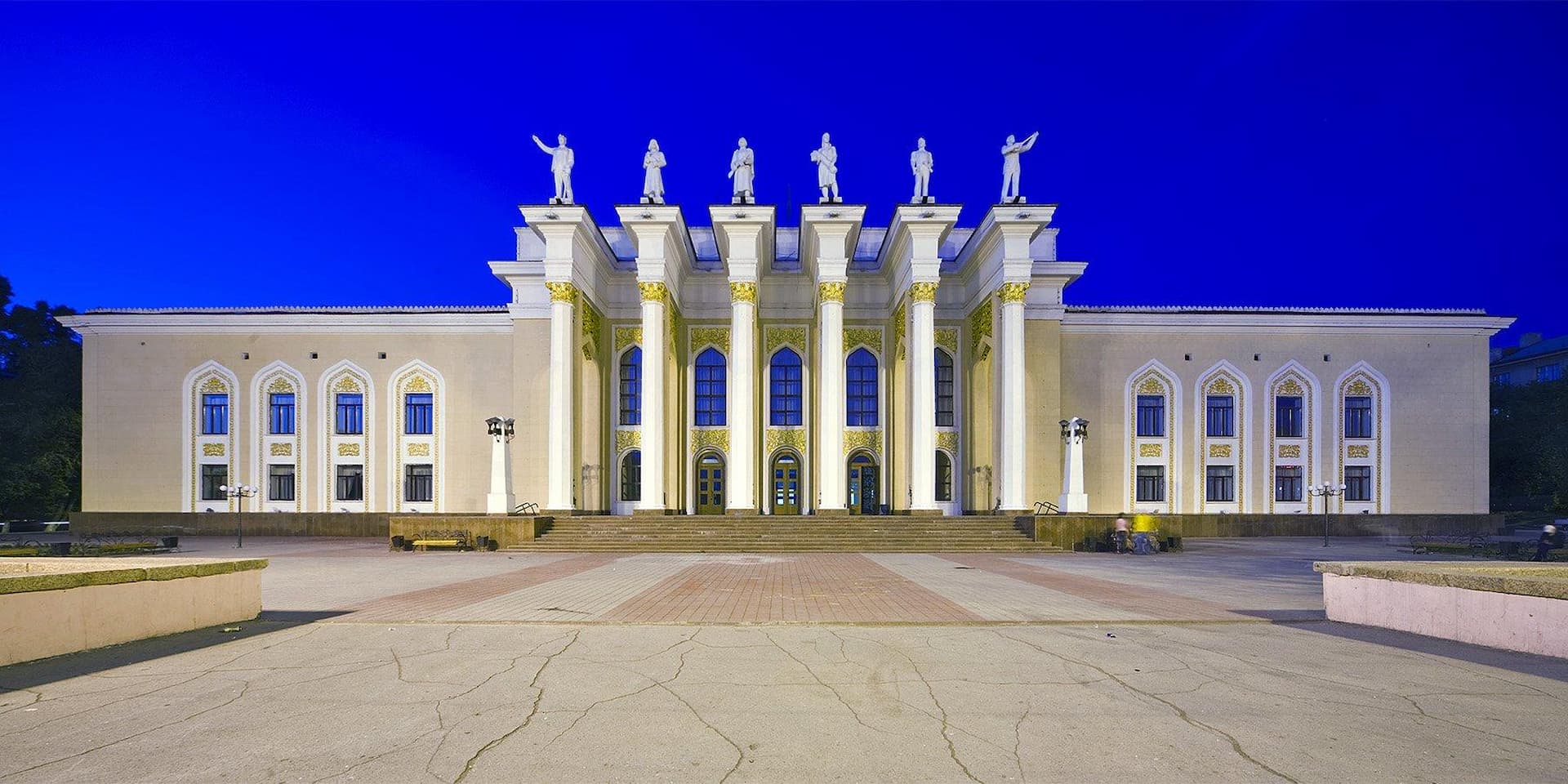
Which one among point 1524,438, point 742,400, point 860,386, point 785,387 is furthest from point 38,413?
point 1524,438

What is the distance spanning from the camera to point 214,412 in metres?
28.6

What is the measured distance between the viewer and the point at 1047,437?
1072 inches

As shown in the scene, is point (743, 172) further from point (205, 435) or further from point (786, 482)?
point (205, 435)

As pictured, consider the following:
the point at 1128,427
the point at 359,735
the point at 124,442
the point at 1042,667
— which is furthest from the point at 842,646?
the point at 124,442

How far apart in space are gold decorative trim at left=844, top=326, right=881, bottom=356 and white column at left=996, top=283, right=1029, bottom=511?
6.03 m

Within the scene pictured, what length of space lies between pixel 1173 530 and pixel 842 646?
66.3ft

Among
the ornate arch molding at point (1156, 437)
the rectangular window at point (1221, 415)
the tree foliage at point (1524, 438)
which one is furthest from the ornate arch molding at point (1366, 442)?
the tree foliage at point (1524, 438)

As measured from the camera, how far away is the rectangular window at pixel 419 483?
92.9 ft

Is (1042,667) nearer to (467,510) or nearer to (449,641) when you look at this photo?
(449,641)

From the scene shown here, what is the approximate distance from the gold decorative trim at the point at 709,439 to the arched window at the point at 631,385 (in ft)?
7.42

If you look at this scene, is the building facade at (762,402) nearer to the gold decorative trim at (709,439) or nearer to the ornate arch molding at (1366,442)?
the ornate arch molding at (1366,442)

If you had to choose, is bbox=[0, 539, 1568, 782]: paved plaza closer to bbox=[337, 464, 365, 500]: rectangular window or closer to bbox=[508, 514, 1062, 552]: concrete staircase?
bbox=[508, 514, 1062, 552]: concrete staircase

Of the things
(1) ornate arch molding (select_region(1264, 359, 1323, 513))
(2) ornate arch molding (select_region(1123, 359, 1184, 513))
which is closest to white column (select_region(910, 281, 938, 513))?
(2) ornate arch molding (select_region(1123, 359, 1184, 513))

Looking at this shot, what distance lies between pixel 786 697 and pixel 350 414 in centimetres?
2816
